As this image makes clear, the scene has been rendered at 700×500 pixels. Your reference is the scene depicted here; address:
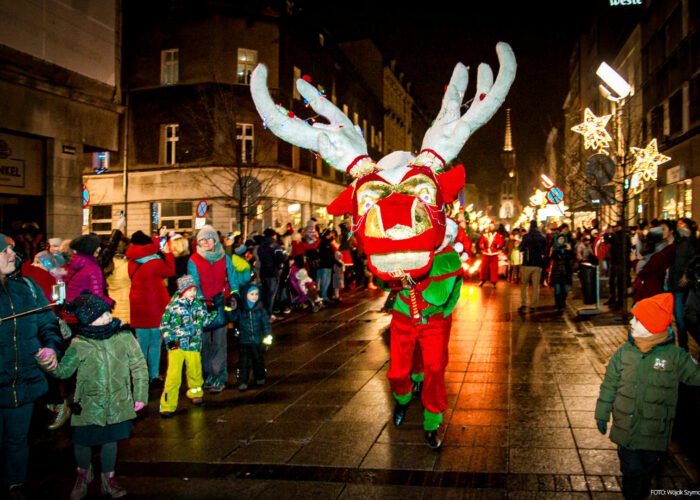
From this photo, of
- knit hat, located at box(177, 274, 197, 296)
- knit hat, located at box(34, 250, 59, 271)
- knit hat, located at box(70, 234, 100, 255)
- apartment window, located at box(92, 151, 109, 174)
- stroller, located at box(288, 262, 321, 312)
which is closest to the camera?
knit hat, located at box(177, 274, 197, 296)

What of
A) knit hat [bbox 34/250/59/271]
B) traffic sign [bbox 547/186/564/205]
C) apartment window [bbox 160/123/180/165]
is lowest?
knit hat [bbox 34/250/59/271]

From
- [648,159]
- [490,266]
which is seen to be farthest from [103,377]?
[490,266]

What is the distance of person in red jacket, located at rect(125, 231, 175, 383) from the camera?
26.0ft

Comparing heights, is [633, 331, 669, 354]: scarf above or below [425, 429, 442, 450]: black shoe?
above

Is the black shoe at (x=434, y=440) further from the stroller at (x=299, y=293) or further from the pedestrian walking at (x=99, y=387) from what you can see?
the stroller at (x=299, y=293)

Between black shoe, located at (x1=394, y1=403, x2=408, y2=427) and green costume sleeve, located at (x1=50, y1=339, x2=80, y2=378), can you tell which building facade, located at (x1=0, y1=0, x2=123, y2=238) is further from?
black shoe, located at (x1=394, y1=403, x2=408, y2=427)

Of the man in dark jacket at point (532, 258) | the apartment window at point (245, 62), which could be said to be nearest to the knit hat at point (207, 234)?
the man in dark jacket at point (532, 258)

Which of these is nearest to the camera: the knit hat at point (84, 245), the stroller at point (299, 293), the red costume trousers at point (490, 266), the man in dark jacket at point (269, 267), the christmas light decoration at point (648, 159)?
the knit hat at point (84, 245)

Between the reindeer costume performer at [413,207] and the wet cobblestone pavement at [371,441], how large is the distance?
20.9 inches

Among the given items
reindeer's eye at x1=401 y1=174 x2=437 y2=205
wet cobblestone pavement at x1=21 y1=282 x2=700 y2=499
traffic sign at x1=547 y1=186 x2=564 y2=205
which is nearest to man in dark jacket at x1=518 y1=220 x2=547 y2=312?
wet cobblestone pavement at x1=21 y1=282 x2=700 y2=499

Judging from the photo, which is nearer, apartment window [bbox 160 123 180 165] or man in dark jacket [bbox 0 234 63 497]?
man in dark jacket [bbox 0 234 63 497]

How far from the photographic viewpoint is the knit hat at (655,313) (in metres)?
4.13

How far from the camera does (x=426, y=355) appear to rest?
18.5 ft

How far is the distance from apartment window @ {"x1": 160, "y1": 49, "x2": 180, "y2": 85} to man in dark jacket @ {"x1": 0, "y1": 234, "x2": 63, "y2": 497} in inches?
1082
